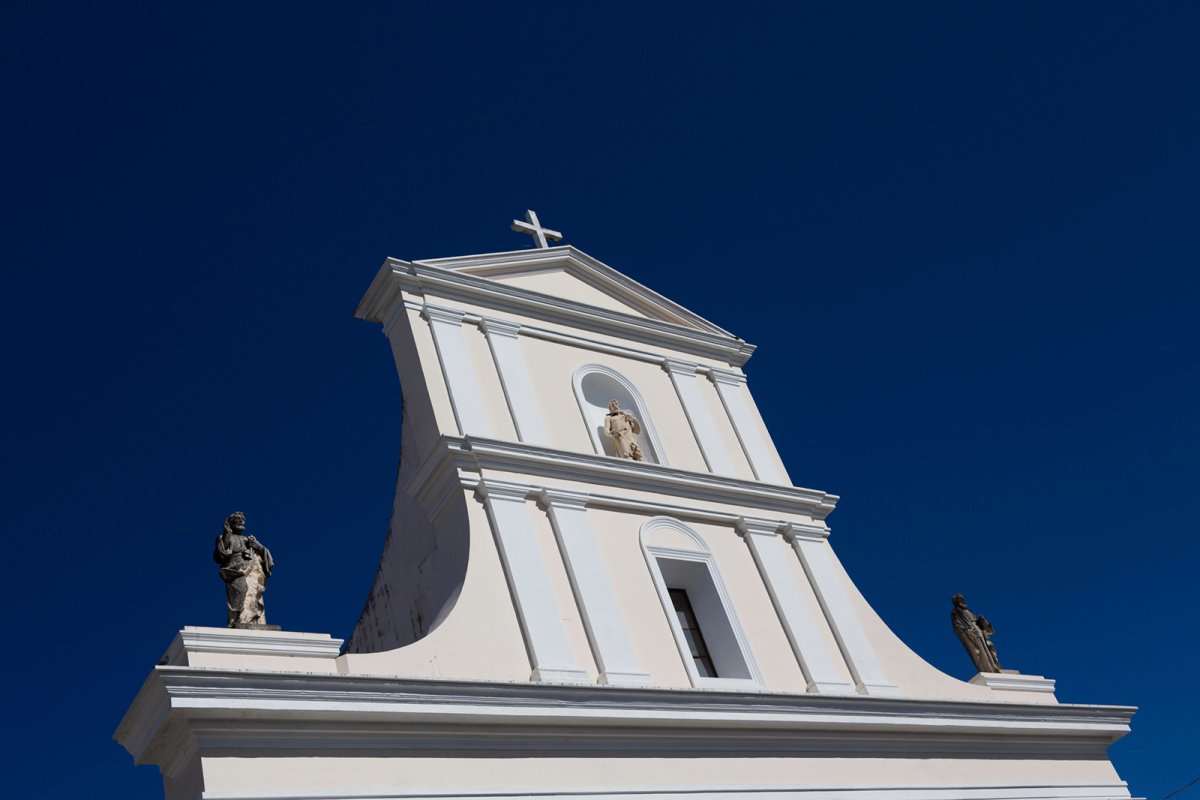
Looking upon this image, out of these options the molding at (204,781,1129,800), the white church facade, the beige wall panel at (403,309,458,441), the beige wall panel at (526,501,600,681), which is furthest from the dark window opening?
the beige wall panel at (403,309,458,441)

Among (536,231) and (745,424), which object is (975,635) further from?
(536,231)

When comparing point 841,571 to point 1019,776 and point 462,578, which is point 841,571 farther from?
point 462,578

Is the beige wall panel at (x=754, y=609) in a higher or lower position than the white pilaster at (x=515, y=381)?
lower

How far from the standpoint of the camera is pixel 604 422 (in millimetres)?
15305

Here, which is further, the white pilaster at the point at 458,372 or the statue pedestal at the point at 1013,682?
the statue pedestal at the point at 1013,682

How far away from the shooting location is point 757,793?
11.8 m

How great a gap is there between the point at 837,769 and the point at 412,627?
495cm

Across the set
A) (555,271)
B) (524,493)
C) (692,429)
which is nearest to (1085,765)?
(692,429)

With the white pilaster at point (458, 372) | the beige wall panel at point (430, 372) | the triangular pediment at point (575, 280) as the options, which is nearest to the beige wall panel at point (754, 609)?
the white pilaster at point (458, 372)

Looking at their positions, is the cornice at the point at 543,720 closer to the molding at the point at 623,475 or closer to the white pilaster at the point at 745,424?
the molding at the point at 623,475

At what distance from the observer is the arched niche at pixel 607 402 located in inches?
593

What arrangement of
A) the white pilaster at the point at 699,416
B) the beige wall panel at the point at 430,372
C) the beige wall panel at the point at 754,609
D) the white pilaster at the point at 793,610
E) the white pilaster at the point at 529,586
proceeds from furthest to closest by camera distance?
the white pilaster at the point at 699,416
the white pilaster at the point at 793,610
the beige wall panel at the point at 754,609
the beige wall panel at the point at 430,372
the white pilaster at the point at 529,586

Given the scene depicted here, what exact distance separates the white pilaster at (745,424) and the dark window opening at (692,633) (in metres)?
2.41

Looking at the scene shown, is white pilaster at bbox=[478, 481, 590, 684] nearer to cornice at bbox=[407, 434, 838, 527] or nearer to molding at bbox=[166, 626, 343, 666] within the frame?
cornice at bbox=[407, 434, 838, 527]
